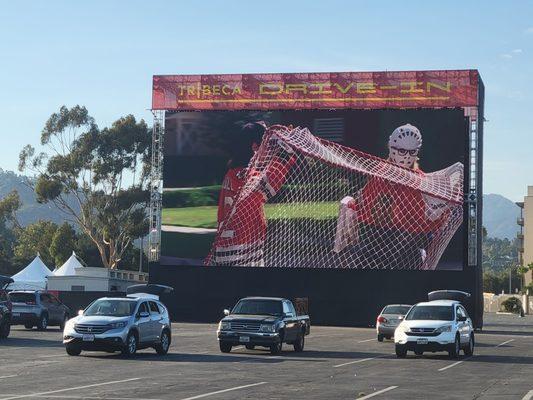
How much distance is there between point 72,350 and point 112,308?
1497 millimetres

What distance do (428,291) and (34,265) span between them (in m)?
28.4

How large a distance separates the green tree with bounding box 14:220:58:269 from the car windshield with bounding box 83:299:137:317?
76090mm

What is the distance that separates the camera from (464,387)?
2106 cm

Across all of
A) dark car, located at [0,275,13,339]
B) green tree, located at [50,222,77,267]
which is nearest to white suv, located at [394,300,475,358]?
dark car, located at [0,275,13,339]

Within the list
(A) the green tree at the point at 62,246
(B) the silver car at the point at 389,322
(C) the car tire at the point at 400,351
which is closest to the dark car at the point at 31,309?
(B) the silver car at the point at 389,322

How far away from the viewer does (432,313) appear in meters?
31.4

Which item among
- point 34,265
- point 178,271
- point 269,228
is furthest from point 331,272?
point 34,265

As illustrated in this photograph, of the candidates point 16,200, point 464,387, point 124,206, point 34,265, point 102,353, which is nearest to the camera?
point 464,387

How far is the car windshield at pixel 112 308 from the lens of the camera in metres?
28.1

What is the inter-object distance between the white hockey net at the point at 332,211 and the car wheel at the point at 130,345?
3195cm

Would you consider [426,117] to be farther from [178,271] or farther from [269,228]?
[178,271]

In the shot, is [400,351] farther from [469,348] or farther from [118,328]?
[118,328]

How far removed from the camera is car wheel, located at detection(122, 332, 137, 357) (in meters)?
27.7

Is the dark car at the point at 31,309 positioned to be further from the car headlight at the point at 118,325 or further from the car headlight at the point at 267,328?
the car headlight at the point at 118,325
